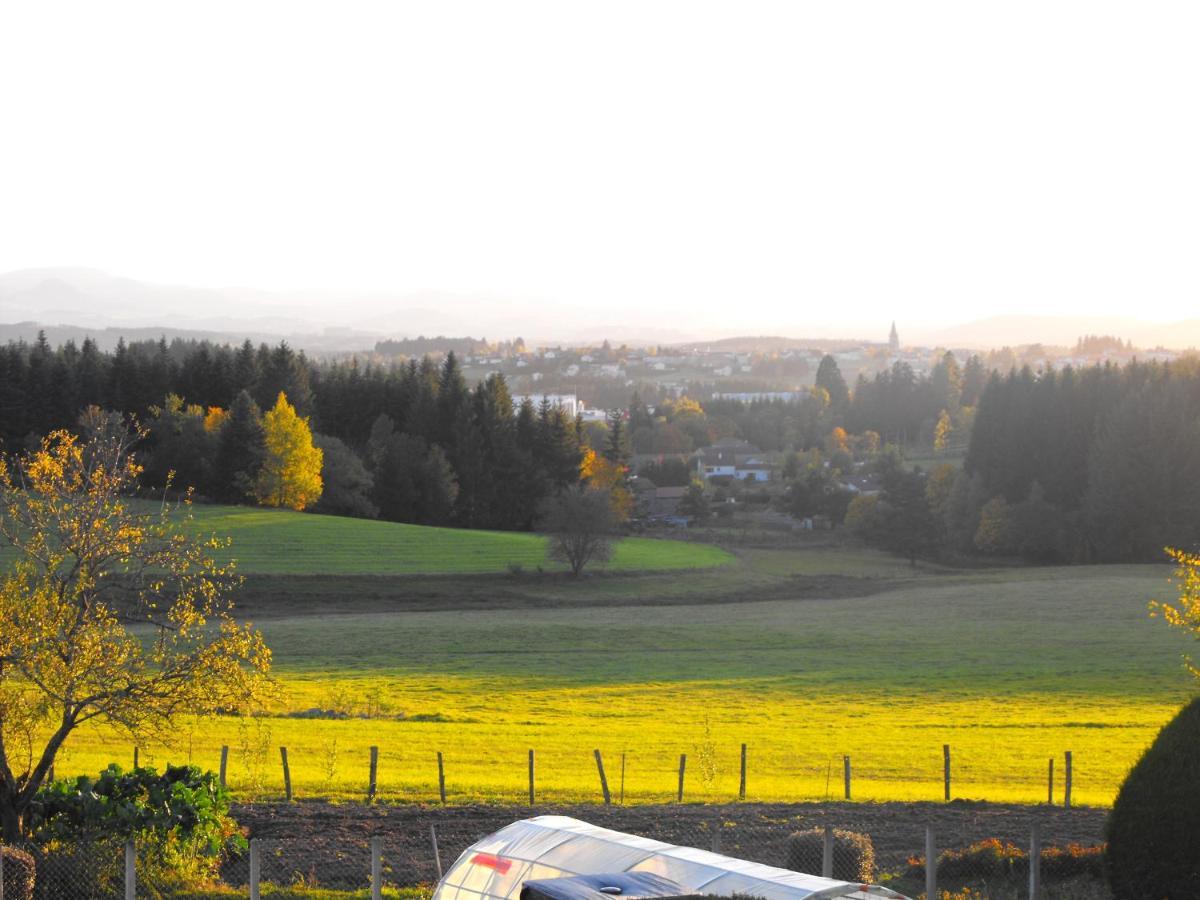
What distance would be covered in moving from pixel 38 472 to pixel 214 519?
6672 cm

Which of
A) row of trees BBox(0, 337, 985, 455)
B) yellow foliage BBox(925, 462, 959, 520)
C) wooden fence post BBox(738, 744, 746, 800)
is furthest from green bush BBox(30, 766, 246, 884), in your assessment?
yellow foliage BBox(925, 462, 959, 520)

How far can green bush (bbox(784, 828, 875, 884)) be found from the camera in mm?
16141

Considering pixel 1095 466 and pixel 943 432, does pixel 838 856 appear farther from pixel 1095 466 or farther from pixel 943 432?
pixel 943 432

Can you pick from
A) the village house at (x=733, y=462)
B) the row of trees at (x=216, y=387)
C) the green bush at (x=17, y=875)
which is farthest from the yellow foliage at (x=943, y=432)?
the green bush at (x=17, y=875)

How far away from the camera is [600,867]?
42.6 feet

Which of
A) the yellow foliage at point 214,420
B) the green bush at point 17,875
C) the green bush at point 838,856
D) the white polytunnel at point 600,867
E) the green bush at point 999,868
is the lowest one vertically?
the green bush at point 999,868

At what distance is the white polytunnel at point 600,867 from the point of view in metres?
11.5

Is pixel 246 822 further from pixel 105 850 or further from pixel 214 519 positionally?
pixel 214 519

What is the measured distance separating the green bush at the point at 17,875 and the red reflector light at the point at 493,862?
237 inches

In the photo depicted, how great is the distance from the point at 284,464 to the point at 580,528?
88.1 ft

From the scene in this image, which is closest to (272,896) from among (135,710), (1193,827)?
(135,710)

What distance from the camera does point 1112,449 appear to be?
3996 inches

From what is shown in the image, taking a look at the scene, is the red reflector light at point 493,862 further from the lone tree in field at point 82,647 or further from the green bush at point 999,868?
the green bush at point 999,868

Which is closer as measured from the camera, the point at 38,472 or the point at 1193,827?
the point at 1193,827
